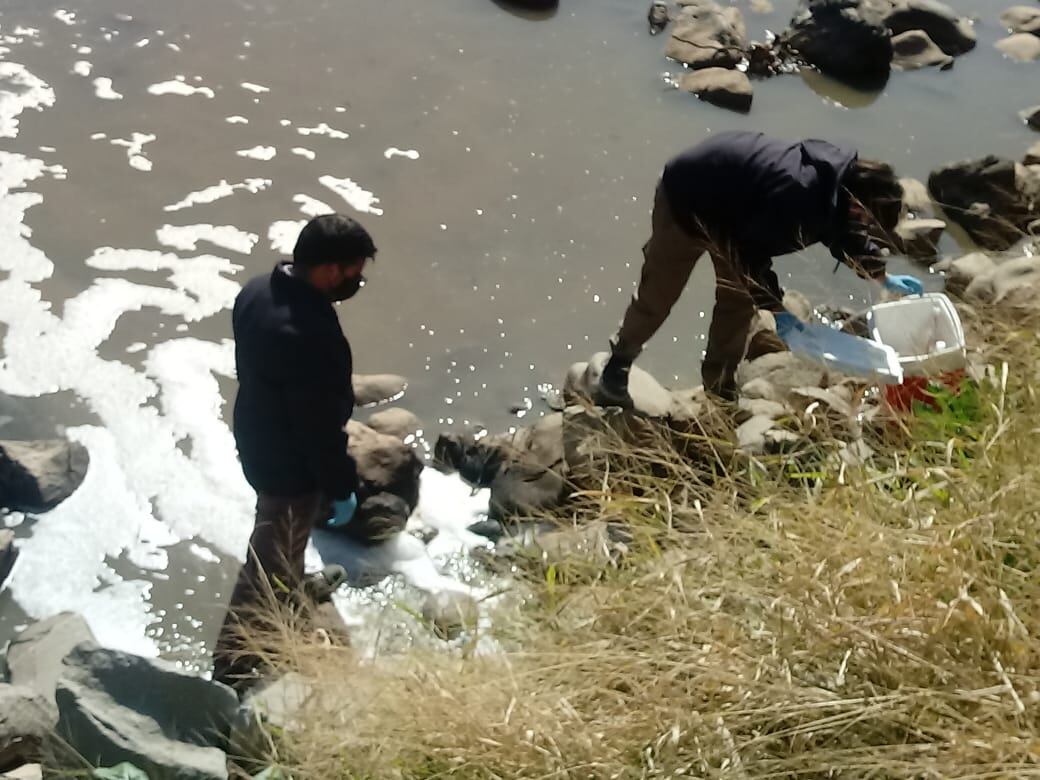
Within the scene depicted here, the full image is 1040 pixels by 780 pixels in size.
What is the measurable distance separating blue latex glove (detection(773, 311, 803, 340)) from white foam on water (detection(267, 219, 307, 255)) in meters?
2.75

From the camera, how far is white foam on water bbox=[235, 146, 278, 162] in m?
6.25

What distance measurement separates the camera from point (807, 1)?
807 cm

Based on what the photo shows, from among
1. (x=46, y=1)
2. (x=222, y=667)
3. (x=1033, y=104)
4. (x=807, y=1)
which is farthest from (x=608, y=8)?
(x=222, y=667)

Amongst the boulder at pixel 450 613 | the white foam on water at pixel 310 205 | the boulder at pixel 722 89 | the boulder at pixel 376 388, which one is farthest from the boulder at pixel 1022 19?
the boulder at pixel 450 613

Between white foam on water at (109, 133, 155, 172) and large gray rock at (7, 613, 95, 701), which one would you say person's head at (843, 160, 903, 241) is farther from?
white foam on water at (109, 133, 155, 172)

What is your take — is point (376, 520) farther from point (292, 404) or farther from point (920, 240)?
point (920, 240)

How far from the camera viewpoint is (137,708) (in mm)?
2930

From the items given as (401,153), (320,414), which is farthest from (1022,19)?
(320,414)

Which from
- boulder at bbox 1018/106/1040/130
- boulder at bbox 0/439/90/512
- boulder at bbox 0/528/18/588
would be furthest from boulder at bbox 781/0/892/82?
boulder at bbox 0/528/18/588

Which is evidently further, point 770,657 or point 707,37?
point 707,37

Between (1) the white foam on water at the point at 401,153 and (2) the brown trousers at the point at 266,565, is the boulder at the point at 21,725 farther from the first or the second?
(1) the white foam on water at the point at 401,153

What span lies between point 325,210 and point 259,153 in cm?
69

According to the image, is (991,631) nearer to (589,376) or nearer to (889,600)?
(889,600)

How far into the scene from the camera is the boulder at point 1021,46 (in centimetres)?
828
